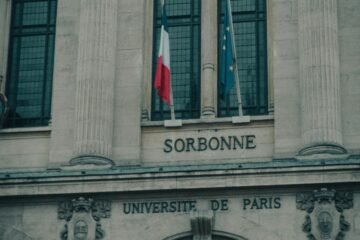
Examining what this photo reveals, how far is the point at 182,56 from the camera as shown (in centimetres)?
3728

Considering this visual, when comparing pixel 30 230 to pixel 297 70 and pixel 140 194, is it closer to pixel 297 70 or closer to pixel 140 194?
pixel 140 194

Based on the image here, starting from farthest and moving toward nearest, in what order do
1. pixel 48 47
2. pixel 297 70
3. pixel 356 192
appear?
pixel 48 47, pixel 297 70, pixel 356 192

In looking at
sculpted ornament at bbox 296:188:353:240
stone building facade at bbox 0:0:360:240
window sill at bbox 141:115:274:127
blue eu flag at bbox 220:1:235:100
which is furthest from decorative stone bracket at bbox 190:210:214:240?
blue eu flag at bbox 220:1:235:100

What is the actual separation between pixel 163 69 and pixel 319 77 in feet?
14.3

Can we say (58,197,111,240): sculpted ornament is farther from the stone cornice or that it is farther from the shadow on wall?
the shadow on wall

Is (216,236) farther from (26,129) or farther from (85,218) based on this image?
(26,129)

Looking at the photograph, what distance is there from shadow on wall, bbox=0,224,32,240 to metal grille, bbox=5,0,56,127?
3.73 metres

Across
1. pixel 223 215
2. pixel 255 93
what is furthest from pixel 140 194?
pixel 255 93

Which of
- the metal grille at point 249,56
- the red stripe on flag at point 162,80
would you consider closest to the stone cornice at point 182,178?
the red stripe on flag at point 162,80

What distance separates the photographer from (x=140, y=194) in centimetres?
3441

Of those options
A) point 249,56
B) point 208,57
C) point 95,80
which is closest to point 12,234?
point 95,80

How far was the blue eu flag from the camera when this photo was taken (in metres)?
35.6

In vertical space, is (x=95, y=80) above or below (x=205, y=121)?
above

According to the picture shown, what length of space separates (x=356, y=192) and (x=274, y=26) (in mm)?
5741
